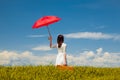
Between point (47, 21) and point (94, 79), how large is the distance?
4.61 metres

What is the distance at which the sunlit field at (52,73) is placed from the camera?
15282 millimetres

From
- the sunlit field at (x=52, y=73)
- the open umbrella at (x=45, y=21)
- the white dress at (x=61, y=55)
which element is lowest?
the sunlit field at (x=52, y=73)

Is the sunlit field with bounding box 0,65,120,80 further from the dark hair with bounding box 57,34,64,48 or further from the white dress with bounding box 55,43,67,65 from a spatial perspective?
the dark hair with bounding box 57,34,64,48

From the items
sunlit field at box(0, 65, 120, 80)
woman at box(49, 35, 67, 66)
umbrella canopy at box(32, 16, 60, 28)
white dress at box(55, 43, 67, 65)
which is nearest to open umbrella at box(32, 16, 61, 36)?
umbrella canopy at box(32, 16, 60, 28)

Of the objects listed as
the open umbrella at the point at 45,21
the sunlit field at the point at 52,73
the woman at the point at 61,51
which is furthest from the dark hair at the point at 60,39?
the sunlit field at the point at 52,73

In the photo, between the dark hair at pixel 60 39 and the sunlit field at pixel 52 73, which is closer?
the sunlit field at pixel 52 73

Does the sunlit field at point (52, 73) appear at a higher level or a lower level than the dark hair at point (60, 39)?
lower

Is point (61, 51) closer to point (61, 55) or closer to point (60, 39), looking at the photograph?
point (61, 55)

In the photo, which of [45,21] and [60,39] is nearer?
[60,39]

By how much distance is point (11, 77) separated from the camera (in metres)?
14.8

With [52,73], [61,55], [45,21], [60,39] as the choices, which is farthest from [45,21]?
[52,73]

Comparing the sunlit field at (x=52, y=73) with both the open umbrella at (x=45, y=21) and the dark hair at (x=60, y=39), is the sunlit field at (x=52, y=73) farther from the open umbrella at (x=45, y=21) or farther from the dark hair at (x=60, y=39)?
the open umbrella at (x=45, y=21)

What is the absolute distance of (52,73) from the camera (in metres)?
16.5

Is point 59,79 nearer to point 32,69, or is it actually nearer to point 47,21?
point 32,69
